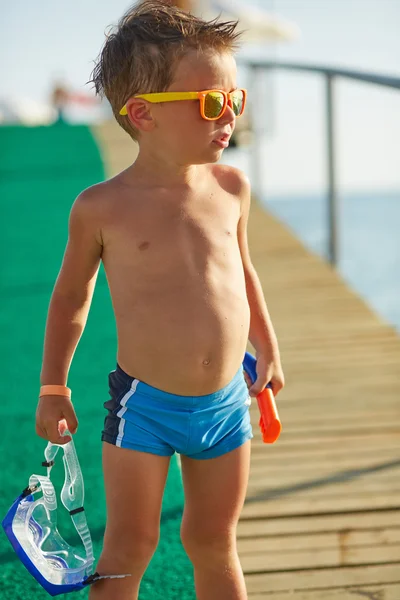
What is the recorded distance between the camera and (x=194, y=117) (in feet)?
5.31

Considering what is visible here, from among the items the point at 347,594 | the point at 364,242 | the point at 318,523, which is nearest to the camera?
the point at 347,594

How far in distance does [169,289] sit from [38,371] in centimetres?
214

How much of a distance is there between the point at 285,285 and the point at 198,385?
134 inches

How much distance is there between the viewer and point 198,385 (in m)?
1.67

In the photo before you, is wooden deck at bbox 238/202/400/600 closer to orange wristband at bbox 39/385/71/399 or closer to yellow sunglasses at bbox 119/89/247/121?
orange wristband at bbox 39/385/71/399

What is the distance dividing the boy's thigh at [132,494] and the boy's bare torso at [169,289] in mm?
135

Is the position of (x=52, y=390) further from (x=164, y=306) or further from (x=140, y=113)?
(x=140, y=113)

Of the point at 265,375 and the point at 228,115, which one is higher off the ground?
the point at 228,115

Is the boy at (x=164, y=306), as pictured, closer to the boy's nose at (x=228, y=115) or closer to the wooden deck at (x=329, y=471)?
the boy's nose at (x=228, y=115)

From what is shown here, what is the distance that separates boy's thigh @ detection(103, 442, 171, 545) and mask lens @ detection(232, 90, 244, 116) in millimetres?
623

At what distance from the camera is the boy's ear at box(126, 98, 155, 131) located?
1.64 m

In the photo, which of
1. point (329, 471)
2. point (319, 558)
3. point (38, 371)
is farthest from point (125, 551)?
point (38, 371)

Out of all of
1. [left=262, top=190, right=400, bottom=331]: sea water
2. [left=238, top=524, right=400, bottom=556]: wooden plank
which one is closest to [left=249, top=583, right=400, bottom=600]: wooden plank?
[left=238, top=524, right=400, bottom=556]: wooden plank

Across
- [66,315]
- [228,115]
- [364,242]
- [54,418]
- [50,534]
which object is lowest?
[364,242]
